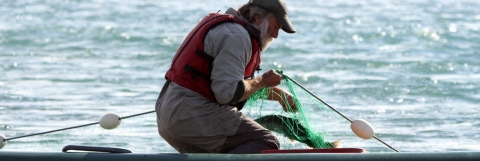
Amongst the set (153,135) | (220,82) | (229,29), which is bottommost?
(153,135)

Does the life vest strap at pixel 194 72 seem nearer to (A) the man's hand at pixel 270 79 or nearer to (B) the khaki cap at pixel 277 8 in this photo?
(A) the man's hand at pixel 270 79

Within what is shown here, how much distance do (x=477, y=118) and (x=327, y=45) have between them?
20.0 feet

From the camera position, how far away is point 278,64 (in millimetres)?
12945

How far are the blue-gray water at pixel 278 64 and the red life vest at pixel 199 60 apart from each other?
243 cm

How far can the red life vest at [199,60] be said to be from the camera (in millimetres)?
4648

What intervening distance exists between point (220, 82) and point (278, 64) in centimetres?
838

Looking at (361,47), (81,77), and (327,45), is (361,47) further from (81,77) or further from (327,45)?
(81,77)

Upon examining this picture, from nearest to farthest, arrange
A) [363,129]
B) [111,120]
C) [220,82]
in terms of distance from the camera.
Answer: [220,82]
[363,129]
[111,120]

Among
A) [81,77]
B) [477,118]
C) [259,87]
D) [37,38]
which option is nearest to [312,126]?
[259,87]

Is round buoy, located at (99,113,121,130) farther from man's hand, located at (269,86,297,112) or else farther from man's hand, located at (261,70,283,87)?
man's hand, located at (261,70,283,87)

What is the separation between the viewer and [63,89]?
1043 centimetres

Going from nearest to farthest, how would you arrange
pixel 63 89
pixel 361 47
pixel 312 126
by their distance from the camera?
pixel 312 126, pixel 63 89, pixel 361 47

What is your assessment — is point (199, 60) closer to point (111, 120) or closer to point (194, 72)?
point (194, 72)

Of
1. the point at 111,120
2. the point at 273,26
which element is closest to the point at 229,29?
the point at 273,26
